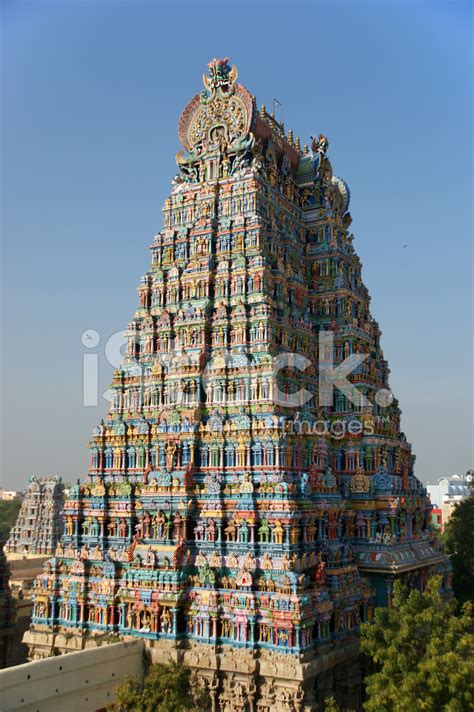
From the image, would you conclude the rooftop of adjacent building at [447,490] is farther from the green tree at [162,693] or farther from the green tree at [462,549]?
the green tree at [162,693]

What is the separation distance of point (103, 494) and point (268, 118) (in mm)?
21449

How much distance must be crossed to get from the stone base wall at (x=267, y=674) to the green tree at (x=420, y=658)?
241cm

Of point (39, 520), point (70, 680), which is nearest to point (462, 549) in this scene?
point (70, 680)

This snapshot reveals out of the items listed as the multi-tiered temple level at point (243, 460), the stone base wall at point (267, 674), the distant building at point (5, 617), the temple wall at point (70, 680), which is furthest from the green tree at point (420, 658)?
the distant building at point (5, 617)

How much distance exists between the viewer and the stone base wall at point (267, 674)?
2403 cm

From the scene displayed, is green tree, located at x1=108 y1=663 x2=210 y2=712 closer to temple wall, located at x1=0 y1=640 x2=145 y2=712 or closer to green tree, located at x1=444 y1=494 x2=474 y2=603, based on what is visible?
temple wall, located at x1=0 y1=640 x2=145 y2=712

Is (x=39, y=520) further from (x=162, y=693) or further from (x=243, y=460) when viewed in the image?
(x=162, y=693)

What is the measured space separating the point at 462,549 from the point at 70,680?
2701cm

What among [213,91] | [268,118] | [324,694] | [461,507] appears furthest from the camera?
[461,507]

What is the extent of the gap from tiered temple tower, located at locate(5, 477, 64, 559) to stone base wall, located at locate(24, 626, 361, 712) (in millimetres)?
41395

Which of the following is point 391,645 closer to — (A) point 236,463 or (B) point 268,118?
(A) point 236,463

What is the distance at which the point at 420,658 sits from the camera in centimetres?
2228

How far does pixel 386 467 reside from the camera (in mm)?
31906

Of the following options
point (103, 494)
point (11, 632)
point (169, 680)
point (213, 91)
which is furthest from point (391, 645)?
point (213, 91)
